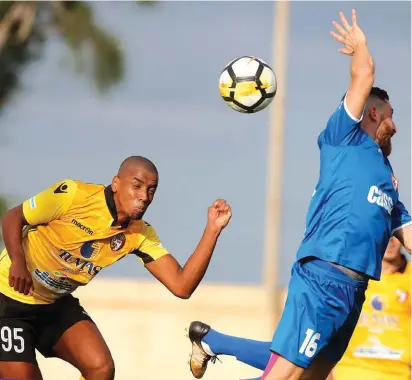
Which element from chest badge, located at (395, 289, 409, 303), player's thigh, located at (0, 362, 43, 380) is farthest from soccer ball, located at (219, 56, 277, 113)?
chest badge, located at (395, 289, 409, 303)

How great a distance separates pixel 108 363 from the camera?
26.3ft

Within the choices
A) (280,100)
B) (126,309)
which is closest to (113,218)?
(126,309)

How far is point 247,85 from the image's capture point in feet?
27.7

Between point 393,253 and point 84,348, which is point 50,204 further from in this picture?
point 393,253

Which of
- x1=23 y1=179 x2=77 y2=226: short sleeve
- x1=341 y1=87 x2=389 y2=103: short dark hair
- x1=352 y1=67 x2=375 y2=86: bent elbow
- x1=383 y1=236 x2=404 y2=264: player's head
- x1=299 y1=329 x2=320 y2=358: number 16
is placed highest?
x1=352 y1=67 x2=375 y2=86: bent elbow

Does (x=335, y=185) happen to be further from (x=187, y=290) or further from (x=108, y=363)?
(x=108, y=363)

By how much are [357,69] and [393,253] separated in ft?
10.7

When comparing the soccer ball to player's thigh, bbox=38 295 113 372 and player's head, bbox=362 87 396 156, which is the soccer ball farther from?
player's thigh, bbox=38 295 113 372

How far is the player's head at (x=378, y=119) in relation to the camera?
297 inches

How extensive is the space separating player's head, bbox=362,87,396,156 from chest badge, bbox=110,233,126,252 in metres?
1.79

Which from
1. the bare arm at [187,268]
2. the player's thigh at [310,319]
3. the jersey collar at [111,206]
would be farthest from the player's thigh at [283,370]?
the jersey collar at [111,206]

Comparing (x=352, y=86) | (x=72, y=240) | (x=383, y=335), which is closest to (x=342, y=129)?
(x=352, y=86)

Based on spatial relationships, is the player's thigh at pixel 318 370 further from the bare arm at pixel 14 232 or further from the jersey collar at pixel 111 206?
the bare arm at pixel 14 232

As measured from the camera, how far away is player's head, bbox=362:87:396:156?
755 cm
